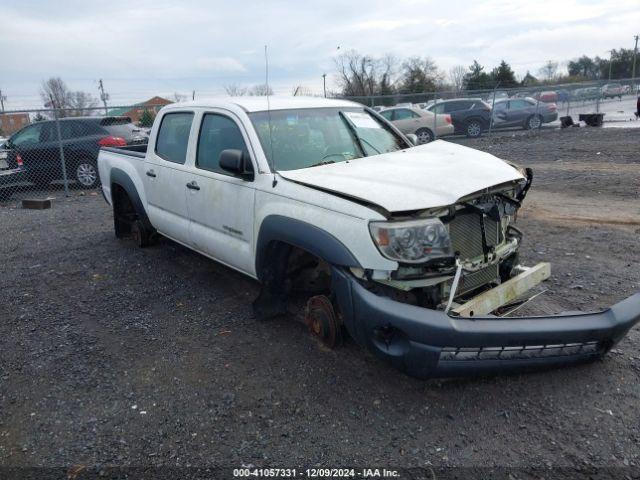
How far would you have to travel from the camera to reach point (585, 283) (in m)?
4.82

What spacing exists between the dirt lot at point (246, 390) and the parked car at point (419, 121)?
44.8ft

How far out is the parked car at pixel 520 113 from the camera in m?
21.7

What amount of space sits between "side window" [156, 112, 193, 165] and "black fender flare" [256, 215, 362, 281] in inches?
64.1

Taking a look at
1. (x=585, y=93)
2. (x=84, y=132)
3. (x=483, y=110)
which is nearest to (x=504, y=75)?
(x=585, y=93)

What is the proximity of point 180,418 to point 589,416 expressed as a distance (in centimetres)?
243

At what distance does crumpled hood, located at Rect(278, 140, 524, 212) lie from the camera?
3.12m

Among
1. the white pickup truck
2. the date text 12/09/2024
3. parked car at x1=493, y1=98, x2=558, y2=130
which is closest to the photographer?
the date text 12/09/2024

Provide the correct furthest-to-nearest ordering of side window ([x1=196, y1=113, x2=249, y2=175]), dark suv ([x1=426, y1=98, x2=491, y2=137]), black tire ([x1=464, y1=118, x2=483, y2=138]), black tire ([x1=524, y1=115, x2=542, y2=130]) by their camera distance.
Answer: black tire ([x1=524, y1=115, x2=542, y2=130]) → black tire ([x1=464, y1=118, x2=483, y2=138]) → dark suv ([x1=426, y1=98, x2=491, y2=137]) → side window ([x1=196, y1=113, x2=249, y2=175])

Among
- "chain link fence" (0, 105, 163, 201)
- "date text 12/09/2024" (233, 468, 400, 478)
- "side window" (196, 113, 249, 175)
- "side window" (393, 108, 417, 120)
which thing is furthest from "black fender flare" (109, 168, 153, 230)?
"side window" (393, 108, 417, 120)

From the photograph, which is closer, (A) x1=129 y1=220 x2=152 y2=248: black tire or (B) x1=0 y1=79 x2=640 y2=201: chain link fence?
(A) x1=129 y1=220 x2=152 y2=248: black tire

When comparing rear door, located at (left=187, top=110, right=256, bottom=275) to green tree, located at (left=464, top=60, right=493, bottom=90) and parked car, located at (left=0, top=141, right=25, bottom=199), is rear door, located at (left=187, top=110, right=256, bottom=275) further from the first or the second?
green tree, located at (left=464, top=60, right=493, bottom=90)


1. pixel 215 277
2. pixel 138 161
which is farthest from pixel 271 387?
pixel 138 161

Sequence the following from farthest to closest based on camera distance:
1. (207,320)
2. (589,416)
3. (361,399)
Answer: (207,320) → (361,399) → (589,416)

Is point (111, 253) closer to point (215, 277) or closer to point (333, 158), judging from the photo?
point (215, 277)
